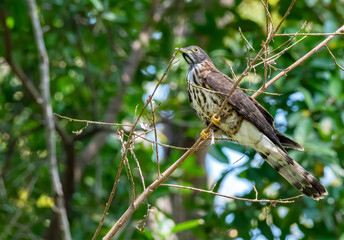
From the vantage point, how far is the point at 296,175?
401 cm

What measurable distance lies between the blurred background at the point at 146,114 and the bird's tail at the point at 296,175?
836 mm

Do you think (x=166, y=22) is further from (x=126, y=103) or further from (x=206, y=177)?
(x=206, y=177)

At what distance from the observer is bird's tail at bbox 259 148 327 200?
387cm

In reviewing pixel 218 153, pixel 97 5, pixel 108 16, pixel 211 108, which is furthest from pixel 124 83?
pixel 211 108

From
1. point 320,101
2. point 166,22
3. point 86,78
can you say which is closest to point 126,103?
point 86,78

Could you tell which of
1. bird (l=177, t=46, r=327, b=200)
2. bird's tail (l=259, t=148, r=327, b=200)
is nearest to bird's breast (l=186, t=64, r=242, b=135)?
bird (l=177, t=46, r=327, b=200)

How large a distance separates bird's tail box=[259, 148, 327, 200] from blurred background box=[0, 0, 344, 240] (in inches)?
32.9

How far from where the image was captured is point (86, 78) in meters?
6.38

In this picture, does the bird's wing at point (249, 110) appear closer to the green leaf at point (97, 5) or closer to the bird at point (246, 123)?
the bird at point (246, 123)

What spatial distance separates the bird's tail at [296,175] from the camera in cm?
387

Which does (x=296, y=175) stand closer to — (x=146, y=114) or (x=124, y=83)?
(x=146, y=114)

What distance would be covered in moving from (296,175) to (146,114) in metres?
1.39

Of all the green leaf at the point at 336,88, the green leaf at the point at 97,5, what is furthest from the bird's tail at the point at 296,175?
the green leaf at the point at 97,5

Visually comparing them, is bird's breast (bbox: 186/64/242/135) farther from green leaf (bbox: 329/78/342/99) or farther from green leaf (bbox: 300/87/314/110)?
green leaf (bbox: 329/78/342/99)
